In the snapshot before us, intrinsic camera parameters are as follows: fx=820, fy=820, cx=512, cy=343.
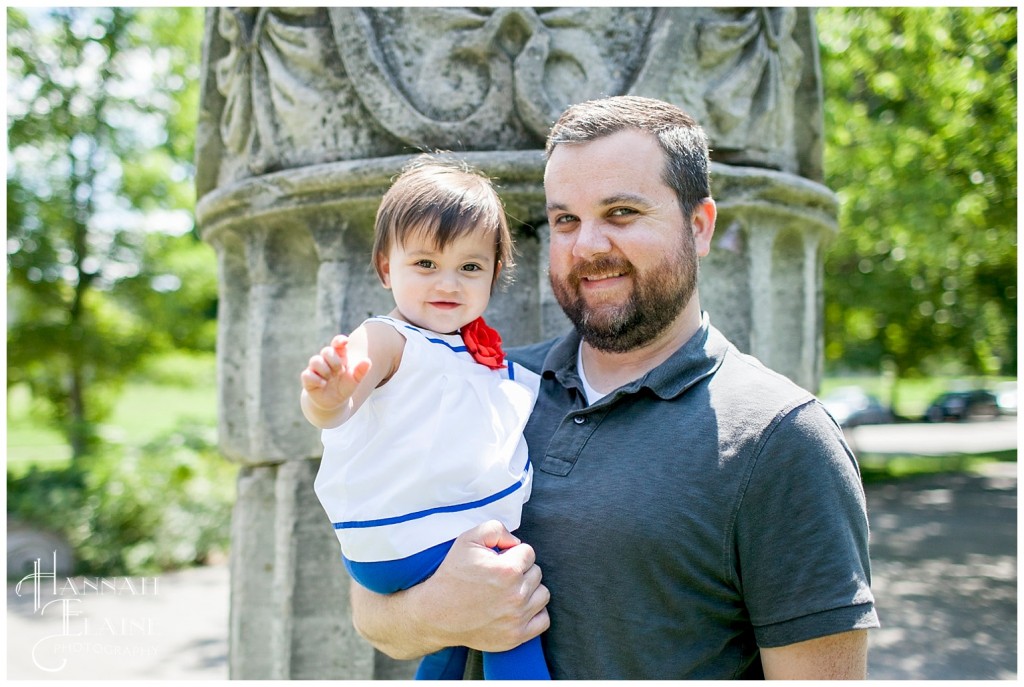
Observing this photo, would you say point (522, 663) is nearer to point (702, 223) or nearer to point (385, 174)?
point (702, 223)

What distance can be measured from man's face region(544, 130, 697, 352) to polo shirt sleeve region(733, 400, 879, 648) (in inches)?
15.8

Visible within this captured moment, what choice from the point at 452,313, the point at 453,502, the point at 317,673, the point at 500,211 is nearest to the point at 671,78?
the point at 500,211

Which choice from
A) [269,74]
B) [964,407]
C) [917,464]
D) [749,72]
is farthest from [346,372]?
[964,407]

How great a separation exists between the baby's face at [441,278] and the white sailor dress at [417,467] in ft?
0.33

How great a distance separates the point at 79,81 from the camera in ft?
33.3

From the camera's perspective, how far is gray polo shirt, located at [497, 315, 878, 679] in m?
1.54

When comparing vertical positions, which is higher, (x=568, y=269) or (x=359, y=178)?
(x=359, y=178)

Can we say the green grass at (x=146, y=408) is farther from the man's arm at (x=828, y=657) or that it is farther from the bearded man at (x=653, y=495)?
the man's arm at (x=828, y=657)

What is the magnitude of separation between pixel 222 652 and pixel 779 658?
5.30 meters

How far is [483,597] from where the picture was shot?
1661 mm

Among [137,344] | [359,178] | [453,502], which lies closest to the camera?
[453,502]

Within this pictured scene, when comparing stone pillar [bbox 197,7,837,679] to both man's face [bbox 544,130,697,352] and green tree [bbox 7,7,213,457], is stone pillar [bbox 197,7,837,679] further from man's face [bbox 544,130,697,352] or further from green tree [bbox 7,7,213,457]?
green tree [bbox 7,7,213,457]

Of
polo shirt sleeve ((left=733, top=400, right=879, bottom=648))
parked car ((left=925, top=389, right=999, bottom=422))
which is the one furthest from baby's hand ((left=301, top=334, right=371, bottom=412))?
parked car ((left=925, top=389, right=999, bottom=422))

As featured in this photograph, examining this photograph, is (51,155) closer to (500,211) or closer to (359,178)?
(359,178)
